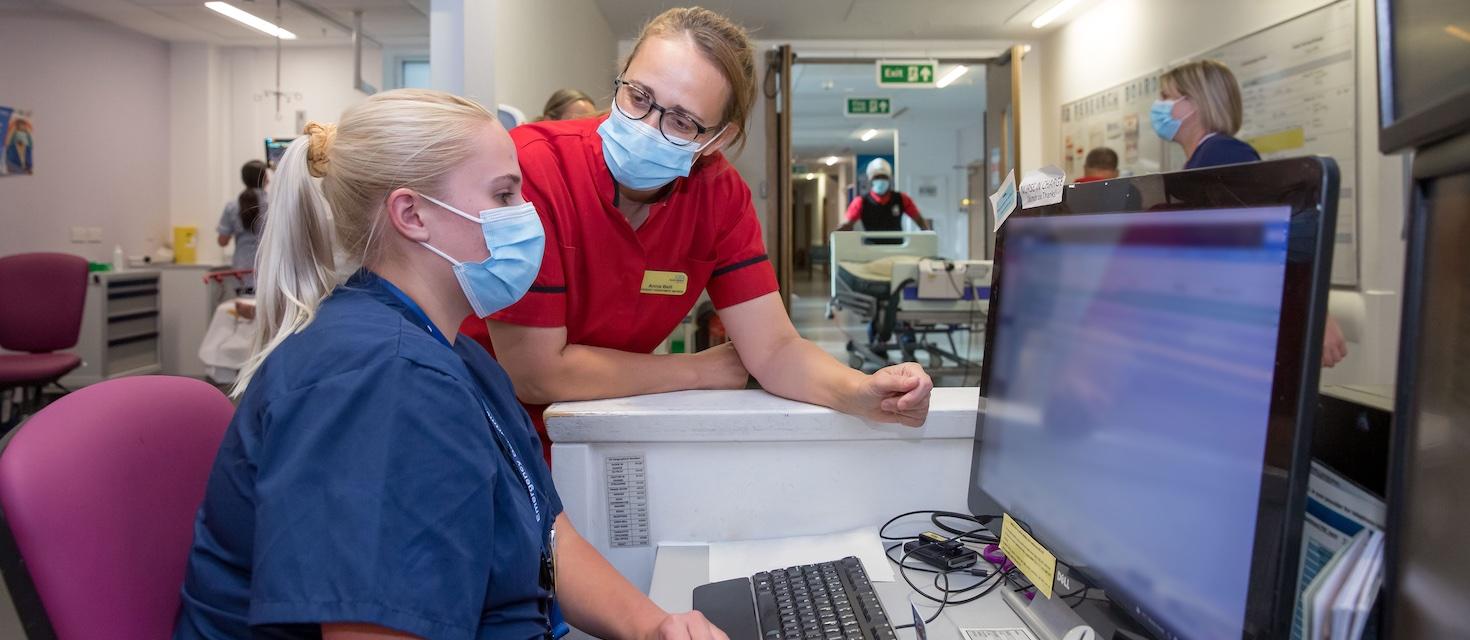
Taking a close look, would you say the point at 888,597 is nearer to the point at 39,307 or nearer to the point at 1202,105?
the point at 1202,105

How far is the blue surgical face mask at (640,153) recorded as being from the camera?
1.30 meters

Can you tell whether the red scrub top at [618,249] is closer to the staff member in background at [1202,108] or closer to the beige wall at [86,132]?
the staff member in background at [1202,108]

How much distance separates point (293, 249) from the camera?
90 cm

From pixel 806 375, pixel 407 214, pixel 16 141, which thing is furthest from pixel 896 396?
pixel 16 141

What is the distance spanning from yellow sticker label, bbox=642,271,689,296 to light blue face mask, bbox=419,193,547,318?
0.33 meters

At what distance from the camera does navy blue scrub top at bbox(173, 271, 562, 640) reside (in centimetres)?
66

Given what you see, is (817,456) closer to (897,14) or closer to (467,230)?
(467,230)

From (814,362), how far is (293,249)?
0.68m

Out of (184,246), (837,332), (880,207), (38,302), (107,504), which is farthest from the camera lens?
(837,332)

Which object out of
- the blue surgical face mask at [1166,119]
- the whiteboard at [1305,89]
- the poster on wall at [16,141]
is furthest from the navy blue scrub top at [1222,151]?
the poster on wall at [16,141]

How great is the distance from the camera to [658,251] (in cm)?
136

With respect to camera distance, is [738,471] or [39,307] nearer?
[738,471]

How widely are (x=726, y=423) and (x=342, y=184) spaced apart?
54 centimetres

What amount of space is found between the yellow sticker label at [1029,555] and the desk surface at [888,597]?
6 centimetres
